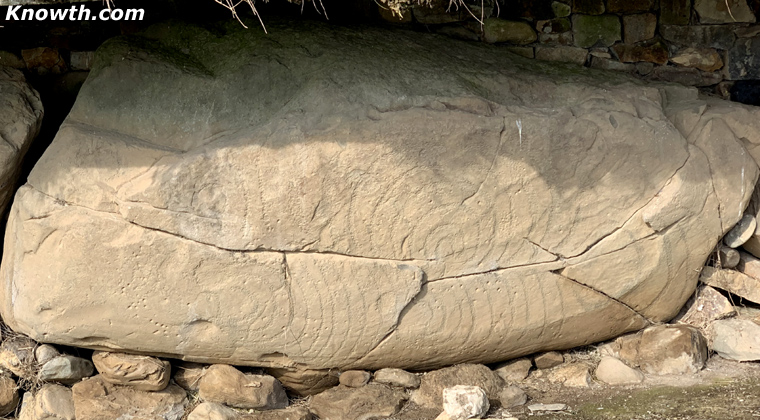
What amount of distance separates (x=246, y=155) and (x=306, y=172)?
282 mm

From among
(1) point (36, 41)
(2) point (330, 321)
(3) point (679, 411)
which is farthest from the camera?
(1) point (36, 41)

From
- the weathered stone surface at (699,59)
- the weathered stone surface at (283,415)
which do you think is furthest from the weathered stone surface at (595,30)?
the weathered stone surface at (283,415)

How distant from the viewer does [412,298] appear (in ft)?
12.0

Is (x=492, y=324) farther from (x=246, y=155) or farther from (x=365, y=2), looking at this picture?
(x=365, y=2)

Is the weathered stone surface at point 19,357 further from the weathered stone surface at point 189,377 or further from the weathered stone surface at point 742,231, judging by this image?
the weathered stone surface at point 742,231

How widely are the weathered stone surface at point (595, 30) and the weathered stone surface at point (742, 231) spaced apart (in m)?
1.19

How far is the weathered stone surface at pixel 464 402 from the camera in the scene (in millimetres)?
3430

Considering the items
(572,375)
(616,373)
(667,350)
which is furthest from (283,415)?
(667,350)

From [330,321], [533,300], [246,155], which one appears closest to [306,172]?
[246,155]

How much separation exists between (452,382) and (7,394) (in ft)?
7.13

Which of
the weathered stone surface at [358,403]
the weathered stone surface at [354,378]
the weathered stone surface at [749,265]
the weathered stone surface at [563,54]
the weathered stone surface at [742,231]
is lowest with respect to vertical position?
the weathered stone surface at [358,403]

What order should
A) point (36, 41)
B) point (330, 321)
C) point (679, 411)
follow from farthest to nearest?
point (36, 41) → point (330, 321) → point (679, 411)

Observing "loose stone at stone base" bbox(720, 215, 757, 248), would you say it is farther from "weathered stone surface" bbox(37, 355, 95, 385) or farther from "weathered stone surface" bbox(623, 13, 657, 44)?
"weathered stone surface" bbox(37, 355, 95, 385)

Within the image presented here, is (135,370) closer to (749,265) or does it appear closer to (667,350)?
(667,350)
